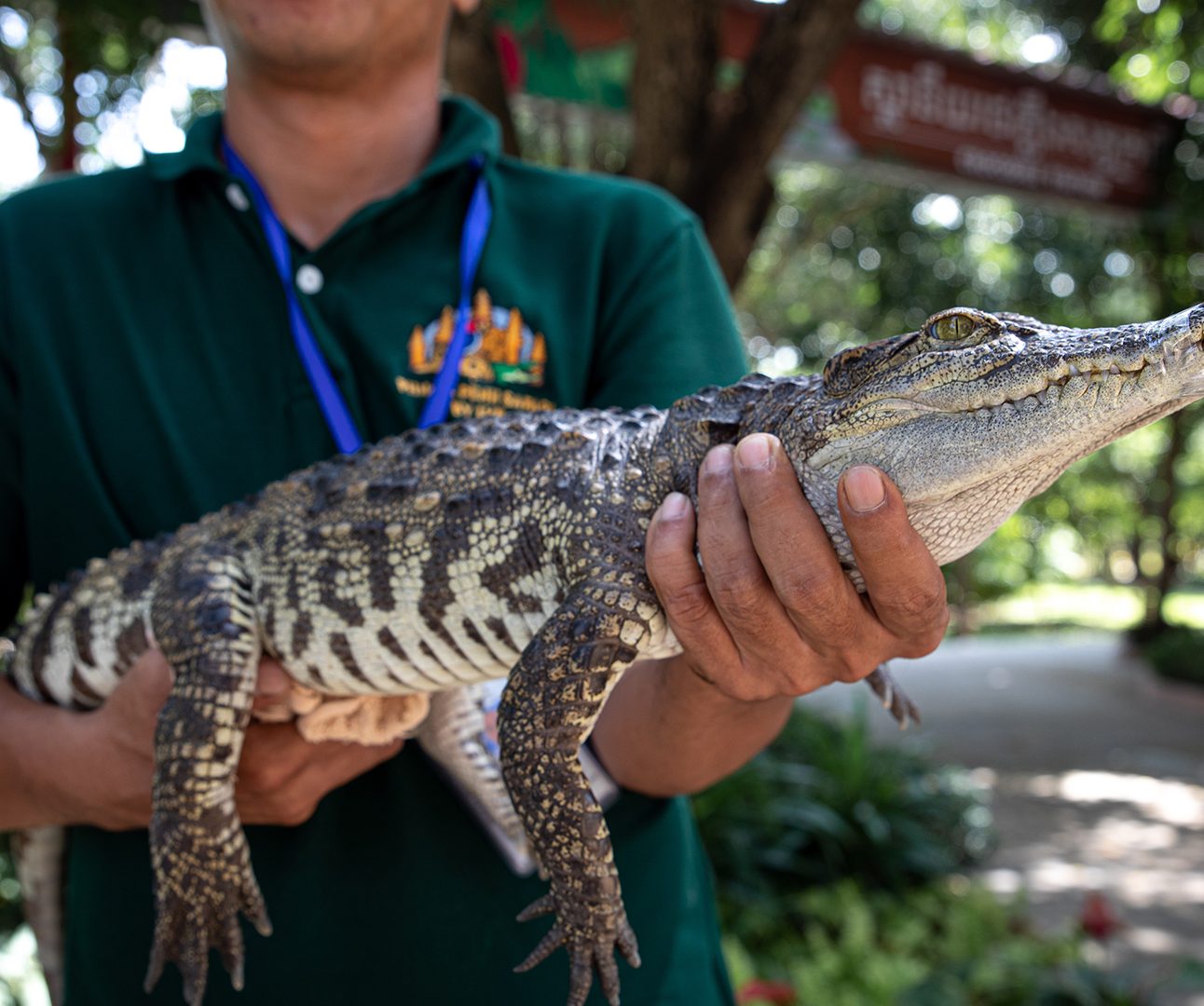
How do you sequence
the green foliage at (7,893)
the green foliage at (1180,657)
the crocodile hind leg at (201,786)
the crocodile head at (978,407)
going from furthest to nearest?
1. the green foliage at (1180,657)
2. the green foliage at (7,893)
3. the crocodile hind leg at (201,786)
4. the crocodile head at (978,407)

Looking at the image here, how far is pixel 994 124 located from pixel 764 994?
6.56 m

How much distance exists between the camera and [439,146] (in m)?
2.71

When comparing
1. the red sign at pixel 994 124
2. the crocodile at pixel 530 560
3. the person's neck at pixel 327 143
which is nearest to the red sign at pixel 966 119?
the red sign at pixel 994 124

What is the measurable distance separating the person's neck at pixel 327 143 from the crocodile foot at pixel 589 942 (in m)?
1.78

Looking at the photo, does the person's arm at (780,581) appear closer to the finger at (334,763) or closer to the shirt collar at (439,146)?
the finger at (334,763)

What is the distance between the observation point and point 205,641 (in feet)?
6.75

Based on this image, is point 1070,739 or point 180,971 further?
point 1070,739

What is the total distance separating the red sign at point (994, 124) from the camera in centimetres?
705

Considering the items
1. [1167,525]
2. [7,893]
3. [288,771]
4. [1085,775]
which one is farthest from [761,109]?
[1167,525]

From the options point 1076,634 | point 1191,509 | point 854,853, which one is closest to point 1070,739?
point 854,853

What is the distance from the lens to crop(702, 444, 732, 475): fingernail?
169 cm

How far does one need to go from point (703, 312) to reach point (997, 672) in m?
14.3

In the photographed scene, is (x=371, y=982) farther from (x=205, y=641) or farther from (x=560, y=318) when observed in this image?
(x=560, y=318)

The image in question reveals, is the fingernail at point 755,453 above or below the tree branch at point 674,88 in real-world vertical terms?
below
